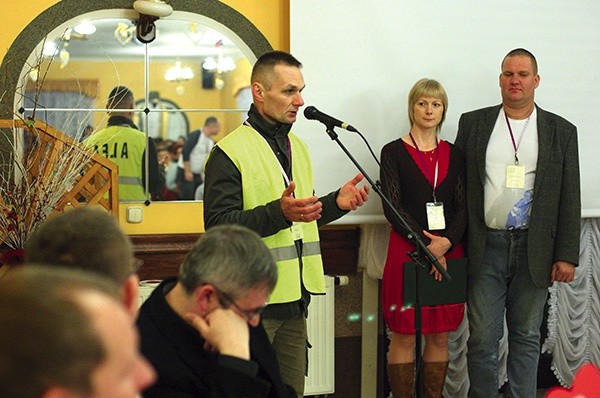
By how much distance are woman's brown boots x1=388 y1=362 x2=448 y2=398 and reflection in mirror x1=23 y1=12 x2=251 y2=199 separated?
4.35ft

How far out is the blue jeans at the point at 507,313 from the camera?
13.7 ft

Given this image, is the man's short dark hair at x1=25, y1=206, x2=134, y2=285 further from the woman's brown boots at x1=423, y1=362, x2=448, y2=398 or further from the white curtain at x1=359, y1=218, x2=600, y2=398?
the white curtain at x1=359, y1=218, x2=600, y2=398

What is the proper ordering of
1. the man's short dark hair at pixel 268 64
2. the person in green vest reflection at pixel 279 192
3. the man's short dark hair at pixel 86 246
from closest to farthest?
the man's short dark hair at pixel 86 246, the person in green vest reflection at pixel 279 192, the man's short dark hair at pixel 268 64

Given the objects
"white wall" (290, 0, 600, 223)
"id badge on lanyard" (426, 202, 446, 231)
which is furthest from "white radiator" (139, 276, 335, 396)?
"id badge on lanyard" (426, 202, 446, 231)

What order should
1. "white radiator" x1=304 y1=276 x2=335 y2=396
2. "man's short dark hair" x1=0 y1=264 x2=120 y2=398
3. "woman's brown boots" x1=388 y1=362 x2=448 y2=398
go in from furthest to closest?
"white radiator" x1=304 y1=276 x2=335 y2=396
"woman's brown boots" x1=388 y1=362 x2=448 y2=398
"man's short dark hair" x1=0 y1=264 x2=120 y2=398

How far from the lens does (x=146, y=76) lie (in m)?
4.23

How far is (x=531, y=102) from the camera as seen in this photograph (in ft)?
13.9

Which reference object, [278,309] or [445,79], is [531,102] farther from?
[278,309]

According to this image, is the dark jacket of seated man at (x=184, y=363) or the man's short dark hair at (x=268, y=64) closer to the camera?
the dark jacket of seated man at (x=184, y=363)

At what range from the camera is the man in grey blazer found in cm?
414

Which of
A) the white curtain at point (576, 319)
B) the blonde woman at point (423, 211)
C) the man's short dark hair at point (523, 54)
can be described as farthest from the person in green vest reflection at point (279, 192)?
the white curtain at point (576, 319)

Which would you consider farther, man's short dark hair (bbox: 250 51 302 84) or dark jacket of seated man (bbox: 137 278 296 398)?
man's short dark hair (bbox: 250 51 302 84)

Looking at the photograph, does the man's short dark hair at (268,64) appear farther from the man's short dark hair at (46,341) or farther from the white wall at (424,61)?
the man's short dark hair at (46,341)

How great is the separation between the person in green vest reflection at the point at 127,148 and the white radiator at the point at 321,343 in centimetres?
91
